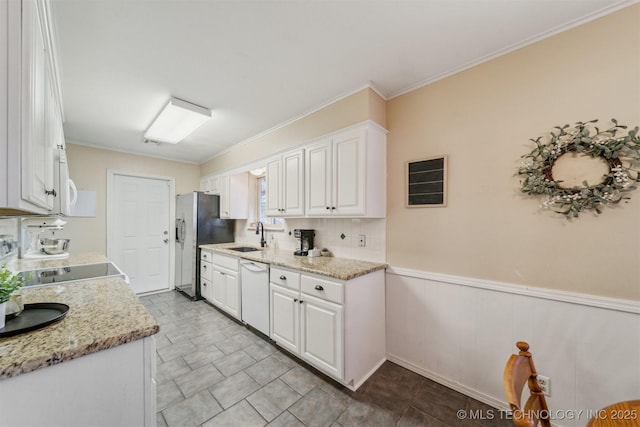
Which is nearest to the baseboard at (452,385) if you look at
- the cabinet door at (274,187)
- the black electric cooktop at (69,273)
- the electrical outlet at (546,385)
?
the electrical outlet at (546,385)

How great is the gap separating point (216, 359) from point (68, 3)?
273 cm

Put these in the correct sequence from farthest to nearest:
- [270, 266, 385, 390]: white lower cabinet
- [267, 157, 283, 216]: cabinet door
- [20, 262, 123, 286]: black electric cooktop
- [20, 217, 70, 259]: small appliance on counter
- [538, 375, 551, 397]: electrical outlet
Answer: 1. [267, 157, 283, 216]: cabinet door
2. [20, 217, 70, 259]: small appliance on counter
3. [270, 266, 385, 390]: white lower cabinet
4. [20, 262, 123, 286]: black electric cooktop
5. [538, 375, 551, 397]: electrical outlet

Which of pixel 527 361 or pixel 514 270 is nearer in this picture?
pixel 527 361

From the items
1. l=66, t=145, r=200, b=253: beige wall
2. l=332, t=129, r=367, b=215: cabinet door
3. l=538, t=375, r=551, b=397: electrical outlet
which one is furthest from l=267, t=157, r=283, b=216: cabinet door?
l=66, t=145, r=200, b=253: beige wall

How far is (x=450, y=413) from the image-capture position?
165 centimetres

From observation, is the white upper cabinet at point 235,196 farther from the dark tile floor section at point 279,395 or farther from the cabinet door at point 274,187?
the dark tile floor section at point 279,395

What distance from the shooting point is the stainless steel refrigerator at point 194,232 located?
384 centimetres

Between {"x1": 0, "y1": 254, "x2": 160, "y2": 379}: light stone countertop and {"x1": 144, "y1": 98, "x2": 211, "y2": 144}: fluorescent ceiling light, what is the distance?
6.01 ft

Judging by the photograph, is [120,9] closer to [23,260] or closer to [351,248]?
[351,248]

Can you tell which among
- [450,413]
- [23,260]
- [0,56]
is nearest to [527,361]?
[450,413]

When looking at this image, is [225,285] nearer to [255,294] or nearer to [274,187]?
[255,294]

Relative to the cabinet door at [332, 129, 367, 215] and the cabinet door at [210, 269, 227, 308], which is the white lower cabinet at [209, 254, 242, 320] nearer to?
the cabinet door at [210, 269, 227, 308]

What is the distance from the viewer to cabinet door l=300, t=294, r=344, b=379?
1838 mm

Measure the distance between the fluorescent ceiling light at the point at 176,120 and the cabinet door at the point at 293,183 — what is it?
3.24 ft
